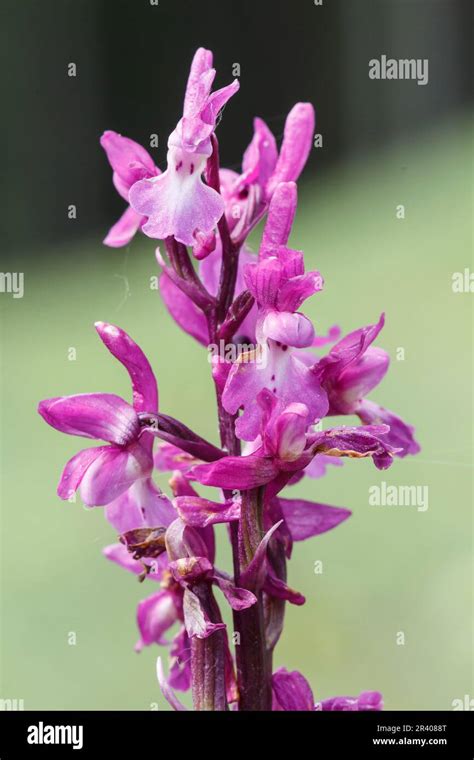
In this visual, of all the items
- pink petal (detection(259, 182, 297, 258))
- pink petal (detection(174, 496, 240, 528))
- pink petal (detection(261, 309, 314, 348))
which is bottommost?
pink petal (detection(174, 496, 240, 528))

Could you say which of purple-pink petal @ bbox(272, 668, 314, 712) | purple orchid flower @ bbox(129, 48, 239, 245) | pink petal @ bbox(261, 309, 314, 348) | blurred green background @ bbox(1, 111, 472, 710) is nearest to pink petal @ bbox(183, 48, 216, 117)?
purple orchid flower @ bbox(129, 48, 239, 245)

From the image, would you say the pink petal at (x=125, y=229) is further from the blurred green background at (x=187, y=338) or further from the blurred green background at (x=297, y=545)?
the blurred green background at (x=297, y=545)
